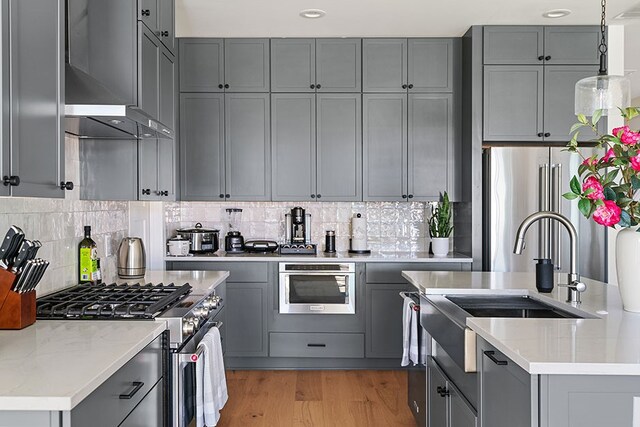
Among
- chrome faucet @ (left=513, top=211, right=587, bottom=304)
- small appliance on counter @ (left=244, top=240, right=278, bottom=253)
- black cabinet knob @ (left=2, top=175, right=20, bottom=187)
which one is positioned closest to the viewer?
black cabinet knob @ (left=2, top=175, right=20, bottom=187)

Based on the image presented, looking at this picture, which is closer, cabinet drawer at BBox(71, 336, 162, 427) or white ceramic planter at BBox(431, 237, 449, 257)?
cabinet drawer at BBox(71, 336, 162, 427)

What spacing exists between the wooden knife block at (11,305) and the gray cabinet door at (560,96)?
12.7 feet

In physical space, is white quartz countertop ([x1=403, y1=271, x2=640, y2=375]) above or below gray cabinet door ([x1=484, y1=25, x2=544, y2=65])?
below

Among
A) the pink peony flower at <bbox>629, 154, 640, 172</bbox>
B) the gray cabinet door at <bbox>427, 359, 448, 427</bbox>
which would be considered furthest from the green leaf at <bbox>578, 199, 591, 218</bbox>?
the gray cabinet door at <bbox>427, 359, 448, 427</bbox>

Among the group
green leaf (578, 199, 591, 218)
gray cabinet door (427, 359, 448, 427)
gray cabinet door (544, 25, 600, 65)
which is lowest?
gray cabinet door (427, 359, 448, 427)

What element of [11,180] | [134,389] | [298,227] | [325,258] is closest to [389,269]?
[325,258]

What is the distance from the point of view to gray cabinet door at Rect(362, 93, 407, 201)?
15.6 ft

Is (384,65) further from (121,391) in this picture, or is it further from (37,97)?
(121,391)

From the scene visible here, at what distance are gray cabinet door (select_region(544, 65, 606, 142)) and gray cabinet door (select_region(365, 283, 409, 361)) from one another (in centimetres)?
173

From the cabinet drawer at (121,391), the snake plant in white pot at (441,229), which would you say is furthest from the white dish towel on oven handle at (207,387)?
the snake plant in white pot at (441,229)

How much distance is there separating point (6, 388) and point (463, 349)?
1.45 m

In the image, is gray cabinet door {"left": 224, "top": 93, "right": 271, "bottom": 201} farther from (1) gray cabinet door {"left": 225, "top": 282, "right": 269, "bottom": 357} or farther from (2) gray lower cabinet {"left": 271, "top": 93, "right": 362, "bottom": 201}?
(1) gray cabinet door {"left": 225, "top": 282, "right": 269, "bottom": 357}

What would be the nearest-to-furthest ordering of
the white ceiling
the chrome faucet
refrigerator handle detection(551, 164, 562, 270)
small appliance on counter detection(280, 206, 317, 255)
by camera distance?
the chrome faucet → the white ceiling → refrigerator handle detection(551, 164, 562, 270) → small appliance on counter detection(280, 206, 317, 255)

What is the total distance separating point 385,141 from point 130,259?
2.33 metres
